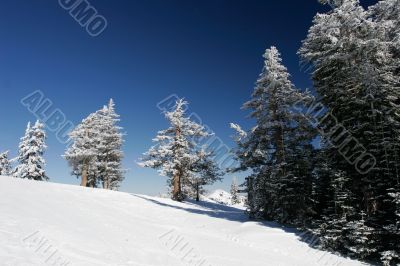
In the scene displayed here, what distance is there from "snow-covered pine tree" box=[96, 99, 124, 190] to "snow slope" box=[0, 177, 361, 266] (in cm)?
2238

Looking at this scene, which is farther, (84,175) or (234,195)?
(234,195)

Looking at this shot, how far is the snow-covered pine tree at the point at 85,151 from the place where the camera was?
40.9 m

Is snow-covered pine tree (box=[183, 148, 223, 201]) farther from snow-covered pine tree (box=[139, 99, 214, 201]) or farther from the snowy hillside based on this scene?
the snowy hillside

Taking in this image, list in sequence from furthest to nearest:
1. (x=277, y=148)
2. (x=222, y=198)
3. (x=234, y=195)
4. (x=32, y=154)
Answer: (x=222, y=198) → (x=234, y=195) → (x=32, y=154) → (x=277, y=148)

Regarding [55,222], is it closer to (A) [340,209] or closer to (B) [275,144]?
(A) [340,209]

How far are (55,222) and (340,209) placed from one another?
12521 mm

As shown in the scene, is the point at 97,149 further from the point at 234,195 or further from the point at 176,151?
the point at 234,195

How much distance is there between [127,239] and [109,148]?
31770 mm

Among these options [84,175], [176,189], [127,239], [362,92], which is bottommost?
[127,239]

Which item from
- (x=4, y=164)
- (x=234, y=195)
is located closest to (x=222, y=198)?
(x=234, y=195)

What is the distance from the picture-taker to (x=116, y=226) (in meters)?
14.8

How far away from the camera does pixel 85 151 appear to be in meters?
40.3

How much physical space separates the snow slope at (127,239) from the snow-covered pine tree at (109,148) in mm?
22382

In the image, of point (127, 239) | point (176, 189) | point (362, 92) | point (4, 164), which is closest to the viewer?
point (127, 239)
